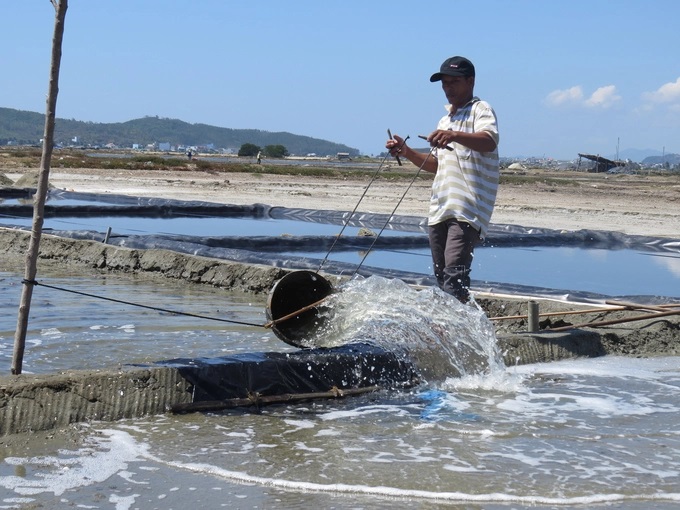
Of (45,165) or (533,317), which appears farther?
(533,317)

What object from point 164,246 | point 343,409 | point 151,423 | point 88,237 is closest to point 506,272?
point 164,246

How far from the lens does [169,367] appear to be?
181 inches

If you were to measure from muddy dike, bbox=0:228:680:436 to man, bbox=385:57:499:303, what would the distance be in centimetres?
67

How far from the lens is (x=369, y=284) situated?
5.98 metres

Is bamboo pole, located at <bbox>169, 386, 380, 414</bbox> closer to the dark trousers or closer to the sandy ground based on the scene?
the dark trousers

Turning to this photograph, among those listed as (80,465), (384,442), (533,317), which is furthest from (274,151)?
(80,465)

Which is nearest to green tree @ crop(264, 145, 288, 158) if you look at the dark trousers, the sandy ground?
the sandy ground

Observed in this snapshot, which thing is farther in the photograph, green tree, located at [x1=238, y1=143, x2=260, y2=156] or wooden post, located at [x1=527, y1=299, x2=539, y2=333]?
green tree, located at [x1=238, y1=143, x2=260, y2=156]

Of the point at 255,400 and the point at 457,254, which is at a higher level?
the point at 457,254

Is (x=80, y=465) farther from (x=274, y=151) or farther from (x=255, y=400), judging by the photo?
(x=274, y=151)

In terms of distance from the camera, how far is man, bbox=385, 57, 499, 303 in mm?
5617

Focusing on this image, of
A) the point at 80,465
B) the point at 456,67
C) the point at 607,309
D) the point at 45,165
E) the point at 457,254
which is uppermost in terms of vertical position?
the point at 456,67

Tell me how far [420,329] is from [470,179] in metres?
0.87

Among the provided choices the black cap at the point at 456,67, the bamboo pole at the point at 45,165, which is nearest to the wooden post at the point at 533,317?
the black cap at the point at 456,67
